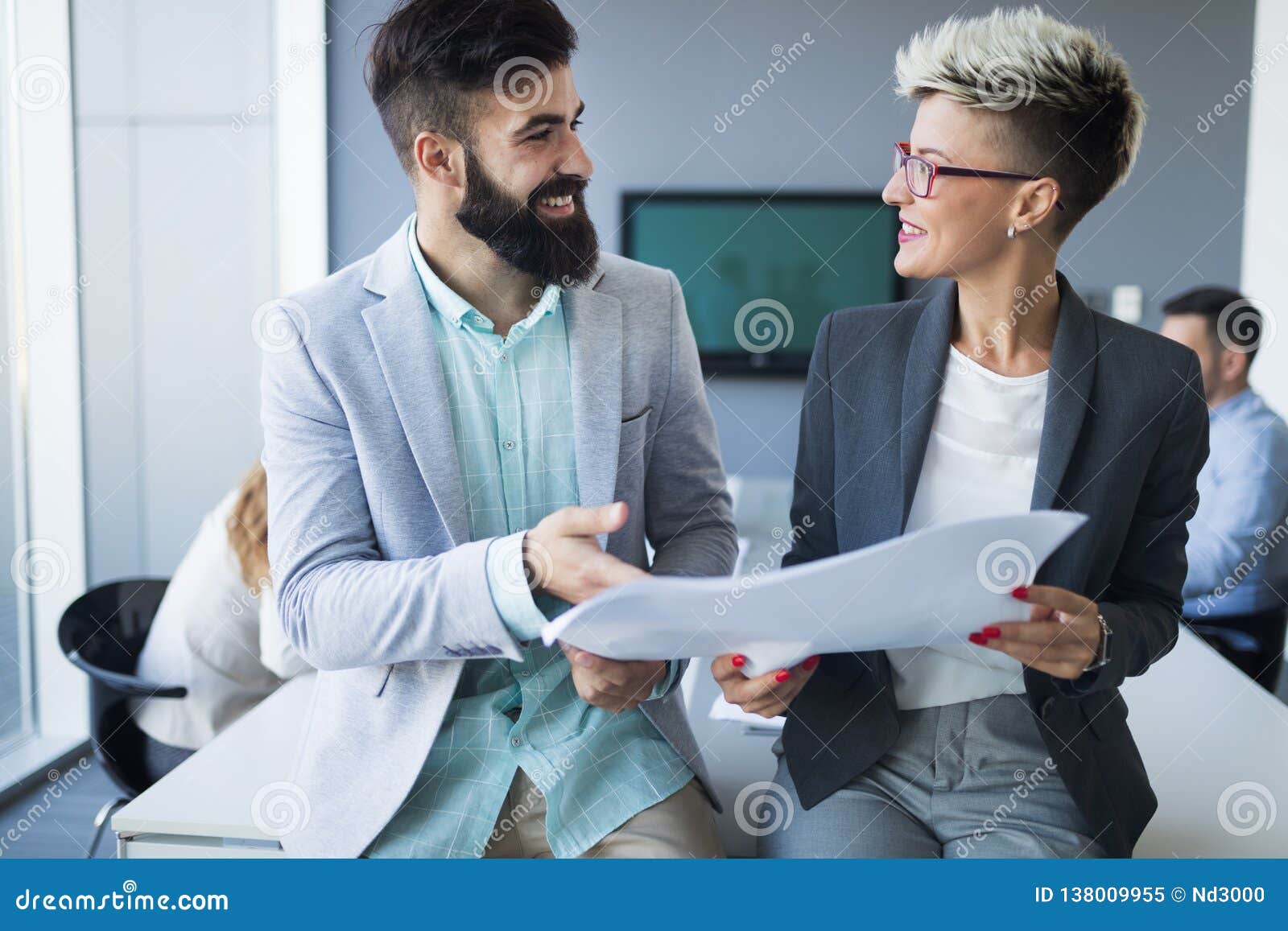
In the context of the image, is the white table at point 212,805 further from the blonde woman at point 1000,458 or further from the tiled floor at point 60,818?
the tiled floor at point 60,818

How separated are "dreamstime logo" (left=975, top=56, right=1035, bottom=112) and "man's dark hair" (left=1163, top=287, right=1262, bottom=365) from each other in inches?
77.2

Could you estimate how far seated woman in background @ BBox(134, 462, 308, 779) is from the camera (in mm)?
2121

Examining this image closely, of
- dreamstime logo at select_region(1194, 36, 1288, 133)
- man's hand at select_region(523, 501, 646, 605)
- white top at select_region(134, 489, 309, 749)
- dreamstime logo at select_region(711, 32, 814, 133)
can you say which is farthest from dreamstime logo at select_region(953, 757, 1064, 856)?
dreamstime logo at select_region(711, 32, 814, 133)

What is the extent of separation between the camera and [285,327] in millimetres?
1373

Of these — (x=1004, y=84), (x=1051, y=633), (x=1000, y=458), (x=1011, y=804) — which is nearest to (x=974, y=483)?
(x=1000, y=458)

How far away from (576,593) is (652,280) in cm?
59

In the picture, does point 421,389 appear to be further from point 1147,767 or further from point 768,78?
point 768,78

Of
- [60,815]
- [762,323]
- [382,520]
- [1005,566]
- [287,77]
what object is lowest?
[60,815]

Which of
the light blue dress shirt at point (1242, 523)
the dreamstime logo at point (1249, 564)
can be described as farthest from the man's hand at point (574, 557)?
the dreamstime logo at point (1249, 564)

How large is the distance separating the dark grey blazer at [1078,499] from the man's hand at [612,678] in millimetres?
242

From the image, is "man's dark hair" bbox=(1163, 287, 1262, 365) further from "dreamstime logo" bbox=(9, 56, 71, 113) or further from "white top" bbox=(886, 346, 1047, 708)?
"dreamstime logo" bbox=(9, 56, 71, 113)

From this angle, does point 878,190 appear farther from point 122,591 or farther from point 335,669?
point 335,669

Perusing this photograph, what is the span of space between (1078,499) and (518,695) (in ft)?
2.48

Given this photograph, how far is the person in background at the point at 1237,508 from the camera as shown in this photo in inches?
97.2
